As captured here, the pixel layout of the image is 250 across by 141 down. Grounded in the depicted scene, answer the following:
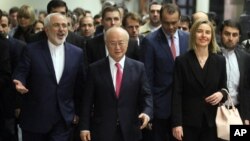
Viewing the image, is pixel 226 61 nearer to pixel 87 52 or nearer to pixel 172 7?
pixel 172 7

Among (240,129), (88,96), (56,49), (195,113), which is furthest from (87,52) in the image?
(240,129)

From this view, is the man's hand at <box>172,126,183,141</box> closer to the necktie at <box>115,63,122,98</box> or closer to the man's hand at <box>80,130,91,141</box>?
the necktie at <box>115,63,122,98</box>

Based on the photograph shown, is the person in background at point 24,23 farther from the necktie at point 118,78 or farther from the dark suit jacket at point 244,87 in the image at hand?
the dark suit jacket at point 244,87

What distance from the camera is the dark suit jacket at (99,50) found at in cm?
370

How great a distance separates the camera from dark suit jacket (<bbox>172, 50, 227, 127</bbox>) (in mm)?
3240

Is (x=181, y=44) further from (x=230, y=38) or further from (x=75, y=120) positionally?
(x=75, y=120)

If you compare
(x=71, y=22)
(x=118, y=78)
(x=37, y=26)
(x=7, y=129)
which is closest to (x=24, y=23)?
(x=37, y=26)

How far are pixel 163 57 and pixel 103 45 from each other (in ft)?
1.77

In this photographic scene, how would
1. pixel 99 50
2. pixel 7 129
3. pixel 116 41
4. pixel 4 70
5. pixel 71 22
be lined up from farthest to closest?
pixel 71 22 < pixel 7 129 < pixel 4 70 < pixel 99 50 < pixel 116 41

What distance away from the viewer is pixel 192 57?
10.8 feet

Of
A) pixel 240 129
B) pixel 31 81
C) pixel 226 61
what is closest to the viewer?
pixel 240 129

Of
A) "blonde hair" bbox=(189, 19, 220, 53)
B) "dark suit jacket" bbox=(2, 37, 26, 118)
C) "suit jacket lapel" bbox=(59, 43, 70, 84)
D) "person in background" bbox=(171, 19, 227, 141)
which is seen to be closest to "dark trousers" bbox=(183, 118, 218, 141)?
"person in background" bbox=(171, 19, 227, 141)

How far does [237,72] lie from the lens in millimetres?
3537

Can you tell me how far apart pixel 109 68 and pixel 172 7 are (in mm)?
914
